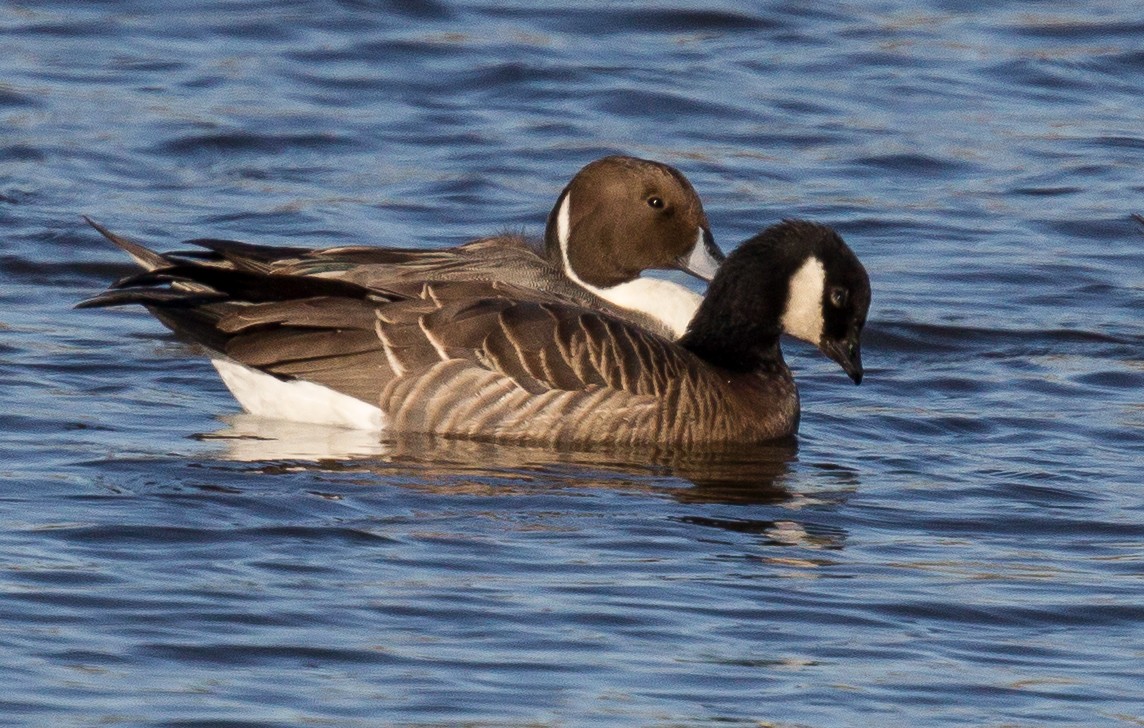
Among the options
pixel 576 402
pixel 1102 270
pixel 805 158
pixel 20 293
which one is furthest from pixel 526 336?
pixel 805 158

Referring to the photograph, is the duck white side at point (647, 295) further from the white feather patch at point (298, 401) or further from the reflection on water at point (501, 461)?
the white feather patch at point (298, 401)

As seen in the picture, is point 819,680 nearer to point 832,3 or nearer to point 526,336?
point 526,336

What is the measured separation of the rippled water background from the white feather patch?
0.58 ft

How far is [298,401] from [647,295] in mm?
2082

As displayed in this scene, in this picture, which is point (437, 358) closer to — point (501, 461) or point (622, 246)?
point (501, 461)

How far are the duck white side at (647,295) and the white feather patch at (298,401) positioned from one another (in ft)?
5.99

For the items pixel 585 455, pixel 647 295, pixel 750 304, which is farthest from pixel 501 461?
pixel 647 295

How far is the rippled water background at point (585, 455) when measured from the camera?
266 inches

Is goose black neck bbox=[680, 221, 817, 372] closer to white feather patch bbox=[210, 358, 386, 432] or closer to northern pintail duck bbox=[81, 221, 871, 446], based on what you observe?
northern pintail duck bbox=[81, 221, 871, 446]

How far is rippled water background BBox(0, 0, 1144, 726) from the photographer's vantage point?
6.76 meters

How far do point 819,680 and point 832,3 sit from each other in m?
13.9

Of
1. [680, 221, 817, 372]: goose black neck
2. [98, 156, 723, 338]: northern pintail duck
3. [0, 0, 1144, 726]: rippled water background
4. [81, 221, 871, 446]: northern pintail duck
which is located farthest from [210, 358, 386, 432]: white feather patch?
[680, 221, 817, 372]: goose black neck

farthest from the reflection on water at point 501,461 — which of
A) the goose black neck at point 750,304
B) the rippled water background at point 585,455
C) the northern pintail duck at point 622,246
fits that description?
the northern pintail duck at point 622,246

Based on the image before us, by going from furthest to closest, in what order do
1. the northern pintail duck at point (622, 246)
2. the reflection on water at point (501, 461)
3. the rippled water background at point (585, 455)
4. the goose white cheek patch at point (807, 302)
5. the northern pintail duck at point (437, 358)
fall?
1. the northern pintail duck at point (622, 246)
2. the goose white cheek patch at point (807, 302)
3. the northern pintail duck at point (437, 358)
4. the reflection on water at point (501, 461)
5. the rippled water background at point (585, 455)
